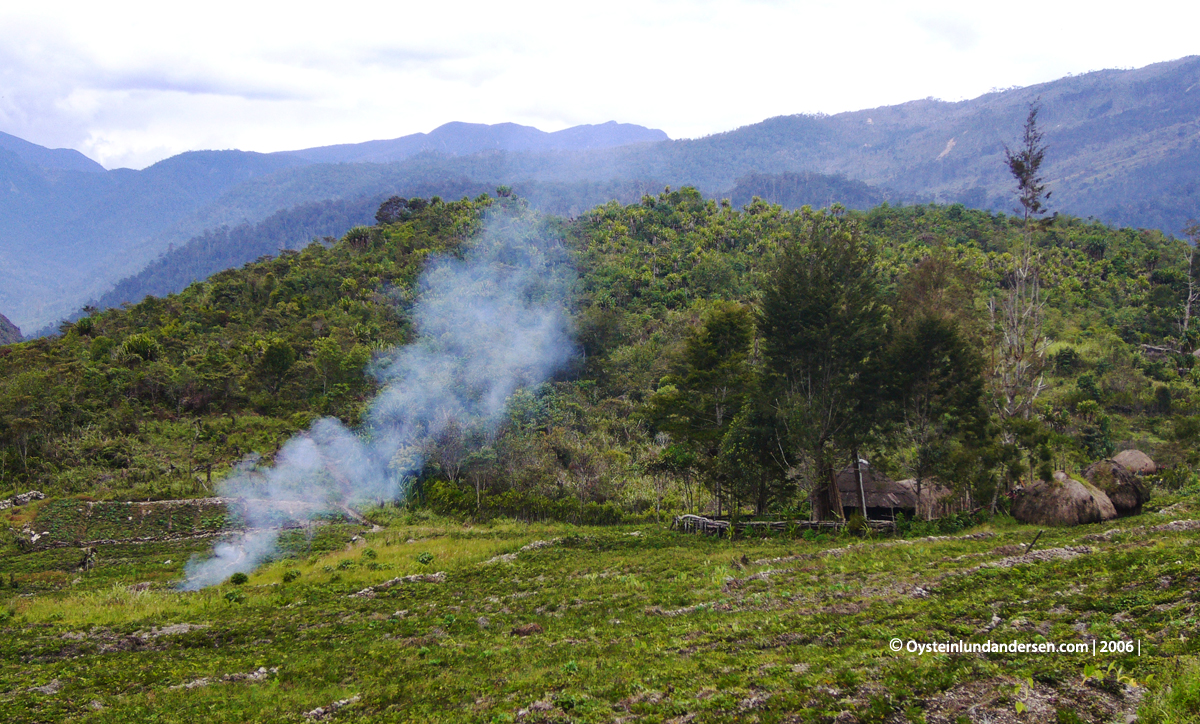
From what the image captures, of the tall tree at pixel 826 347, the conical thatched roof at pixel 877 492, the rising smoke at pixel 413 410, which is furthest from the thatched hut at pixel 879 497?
the rising smoke at pixel 413 410

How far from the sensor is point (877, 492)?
27.4m

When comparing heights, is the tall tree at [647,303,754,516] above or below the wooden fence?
above

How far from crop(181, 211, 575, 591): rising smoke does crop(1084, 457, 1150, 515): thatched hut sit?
30588mm

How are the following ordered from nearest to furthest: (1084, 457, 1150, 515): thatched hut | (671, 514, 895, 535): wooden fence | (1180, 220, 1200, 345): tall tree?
(1084, 457, 1150, 515): thatched hut → (671, 514, 895, 535): wooden fence → (1180, 220, 1200, 345): tall tree

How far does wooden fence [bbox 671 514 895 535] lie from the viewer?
23236mm

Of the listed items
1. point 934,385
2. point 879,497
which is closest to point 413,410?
point 879,497

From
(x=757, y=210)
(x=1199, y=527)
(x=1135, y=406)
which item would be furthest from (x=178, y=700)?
(x=757, y=210)

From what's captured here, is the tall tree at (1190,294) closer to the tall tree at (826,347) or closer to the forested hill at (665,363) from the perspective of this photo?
the forested hill at (665,363)

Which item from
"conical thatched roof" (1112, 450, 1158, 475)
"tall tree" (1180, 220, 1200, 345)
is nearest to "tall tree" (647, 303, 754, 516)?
"conical thatched roof" (1112, 450, 1158, 475)

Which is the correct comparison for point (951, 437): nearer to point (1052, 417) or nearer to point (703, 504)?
point (703, 504)

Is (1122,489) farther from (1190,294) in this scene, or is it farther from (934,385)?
(1190,294)

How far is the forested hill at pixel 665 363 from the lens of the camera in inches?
990

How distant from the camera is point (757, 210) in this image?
305 feet

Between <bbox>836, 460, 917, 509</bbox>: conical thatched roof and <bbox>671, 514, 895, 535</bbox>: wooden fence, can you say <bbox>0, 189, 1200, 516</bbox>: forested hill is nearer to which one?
<bbox>836, 460, 917, 509</bbox>: conical thatched roof
